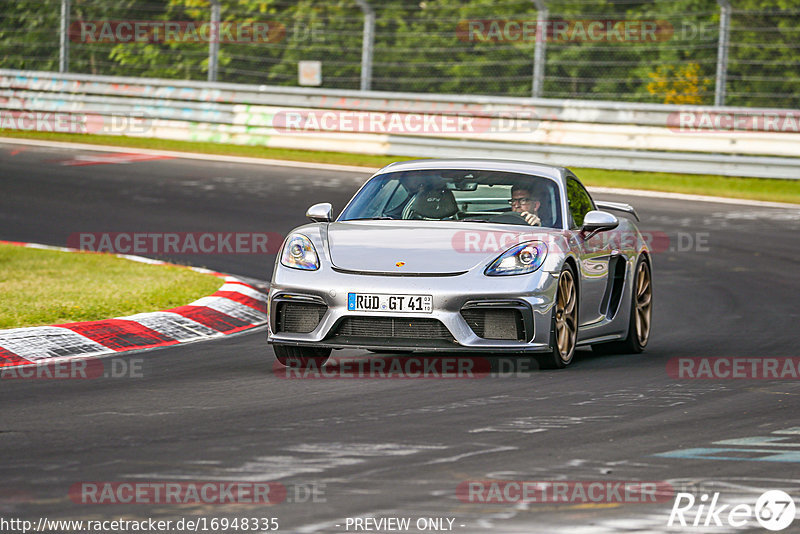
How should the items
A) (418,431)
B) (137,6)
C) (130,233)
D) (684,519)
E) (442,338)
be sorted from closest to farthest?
(684,519) < (418,431) < (442,338) < (130,233) < (137,6)

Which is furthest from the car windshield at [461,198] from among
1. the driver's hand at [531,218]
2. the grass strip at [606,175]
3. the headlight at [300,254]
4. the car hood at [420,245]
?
the grass strip at [606,175]

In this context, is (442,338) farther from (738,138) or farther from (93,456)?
(738,138)

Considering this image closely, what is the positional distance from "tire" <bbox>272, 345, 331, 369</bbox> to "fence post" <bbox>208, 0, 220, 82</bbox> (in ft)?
55.0

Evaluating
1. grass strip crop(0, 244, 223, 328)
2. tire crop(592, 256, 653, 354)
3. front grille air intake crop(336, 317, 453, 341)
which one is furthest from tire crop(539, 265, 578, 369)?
grass strip crop(0, 244, 223, 328)

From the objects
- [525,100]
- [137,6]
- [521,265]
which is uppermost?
[137,6]

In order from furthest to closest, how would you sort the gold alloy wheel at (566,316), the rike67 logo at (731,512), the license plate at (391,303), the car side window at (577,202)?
the car side window at (577,202), the gold alloy wheel at (566,316), the license plate at (391,303), the rike67 logo at (731,512)

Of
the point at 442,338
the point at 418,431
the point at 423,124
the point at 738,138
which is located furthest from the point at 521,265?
the point at 423,124

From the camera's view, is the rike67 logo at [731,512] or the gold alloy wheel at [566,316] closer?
the rike67 logo at [731,512]

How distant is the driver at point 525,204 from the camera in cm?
913

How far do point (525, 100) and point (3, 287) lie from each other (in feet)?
39.6

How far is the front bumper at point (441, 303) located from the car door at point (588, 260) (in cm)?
80

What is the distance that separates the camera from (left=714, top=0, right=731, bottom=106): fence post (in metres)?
20.8

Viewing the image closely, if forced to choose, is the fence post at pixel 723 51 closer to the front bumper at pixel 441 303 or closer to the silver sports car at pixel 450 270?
the silver sports car at pixel 450 270

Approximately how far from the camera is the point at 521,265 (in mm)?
8258
